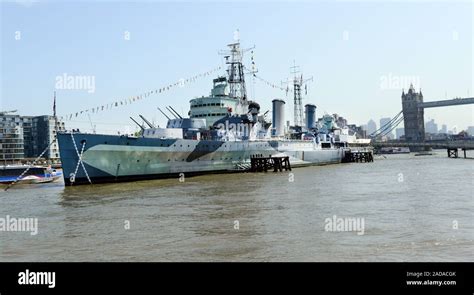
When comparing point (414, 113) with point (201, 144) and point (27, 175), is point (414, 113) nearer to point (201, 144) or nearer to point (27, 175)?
point (201, 144)

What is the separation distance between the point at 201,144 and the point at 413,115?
168910 millimetres

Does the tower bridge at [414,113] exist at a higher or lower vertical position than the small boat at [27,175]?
higher

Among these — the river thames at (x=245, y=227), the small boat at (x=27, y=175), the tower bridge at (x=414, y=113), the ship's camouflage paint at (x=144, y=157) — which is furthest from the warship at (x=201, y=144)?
the tower bridge at (x=414, y=113)

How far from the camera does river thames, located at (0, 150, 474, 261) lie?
10758 mm

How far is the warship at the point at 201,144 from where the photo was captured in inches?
1201

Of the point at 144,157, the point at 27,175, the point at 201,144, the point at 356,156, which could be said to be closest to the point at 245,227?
the point at 144,157

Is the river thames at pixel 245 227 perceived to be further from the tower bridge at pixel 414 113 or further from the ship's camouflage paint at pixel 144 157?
the tower bridge at pixel 414 113

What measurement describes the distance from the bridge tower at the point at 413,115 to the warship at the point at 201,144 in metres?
133

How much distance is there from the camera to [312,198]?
22234mm

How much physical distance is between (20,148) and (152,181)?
7200 cm

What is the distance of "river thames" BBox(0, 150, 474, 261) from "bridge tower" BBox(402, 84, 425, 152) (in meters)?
170

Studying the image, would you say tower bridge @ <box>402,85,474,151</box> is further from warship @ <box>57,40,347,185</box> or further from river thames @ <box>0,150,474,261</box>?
river thames @ <box>0,150,474,261</box>
